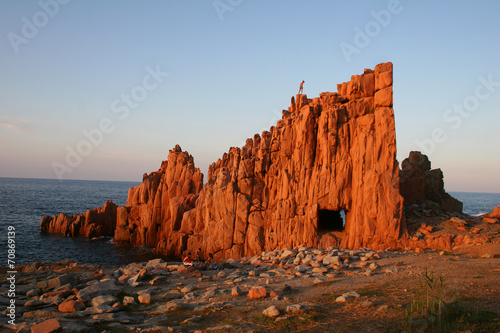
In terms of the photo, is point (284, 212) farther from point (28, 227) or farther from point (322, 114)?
point (28, 227)

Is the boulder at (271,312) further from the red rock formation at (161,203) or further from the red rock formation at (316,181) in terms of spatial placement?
the red rock formation at (161,203)

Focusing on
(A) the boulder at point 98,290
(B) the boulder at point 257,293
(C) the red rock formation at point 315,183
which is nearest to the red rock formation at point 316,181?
(C) the red rock formation at point 315,183

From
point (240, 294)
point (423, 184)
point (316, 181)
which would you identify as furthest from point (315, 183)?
point (240, 294)

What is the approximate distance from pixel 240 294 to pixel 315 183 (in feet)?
54.2

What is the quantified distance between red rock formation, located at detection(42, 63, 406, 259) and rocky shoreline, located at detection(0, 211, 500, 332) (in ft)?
18.9

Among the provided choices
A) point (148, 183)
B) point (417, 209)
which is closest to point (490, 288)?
point (417, 209)

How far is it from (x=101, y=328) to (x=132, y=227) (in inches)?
1388

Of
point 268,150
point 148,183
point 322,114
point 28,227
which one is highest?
point 322,114

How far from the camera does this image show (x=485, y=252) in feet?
68.4

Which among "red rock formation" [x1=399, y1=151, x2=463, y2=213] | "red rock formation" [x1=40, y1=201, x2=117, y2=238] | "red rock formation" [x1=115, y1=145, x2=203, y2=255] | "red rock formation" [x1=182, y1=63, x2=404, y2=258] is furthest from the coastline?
"red rock formation" [x1=40, y1=201, x2=117, y2=238]

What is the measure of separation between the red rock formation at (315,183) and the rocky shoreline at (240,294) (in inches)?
226

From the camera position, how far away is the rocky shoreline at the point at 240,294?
10688 mm

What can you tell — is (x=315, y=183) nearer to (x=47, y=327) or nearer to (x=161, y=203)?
(x=161, y=203)

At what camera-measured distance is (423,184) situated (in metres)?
33.2
